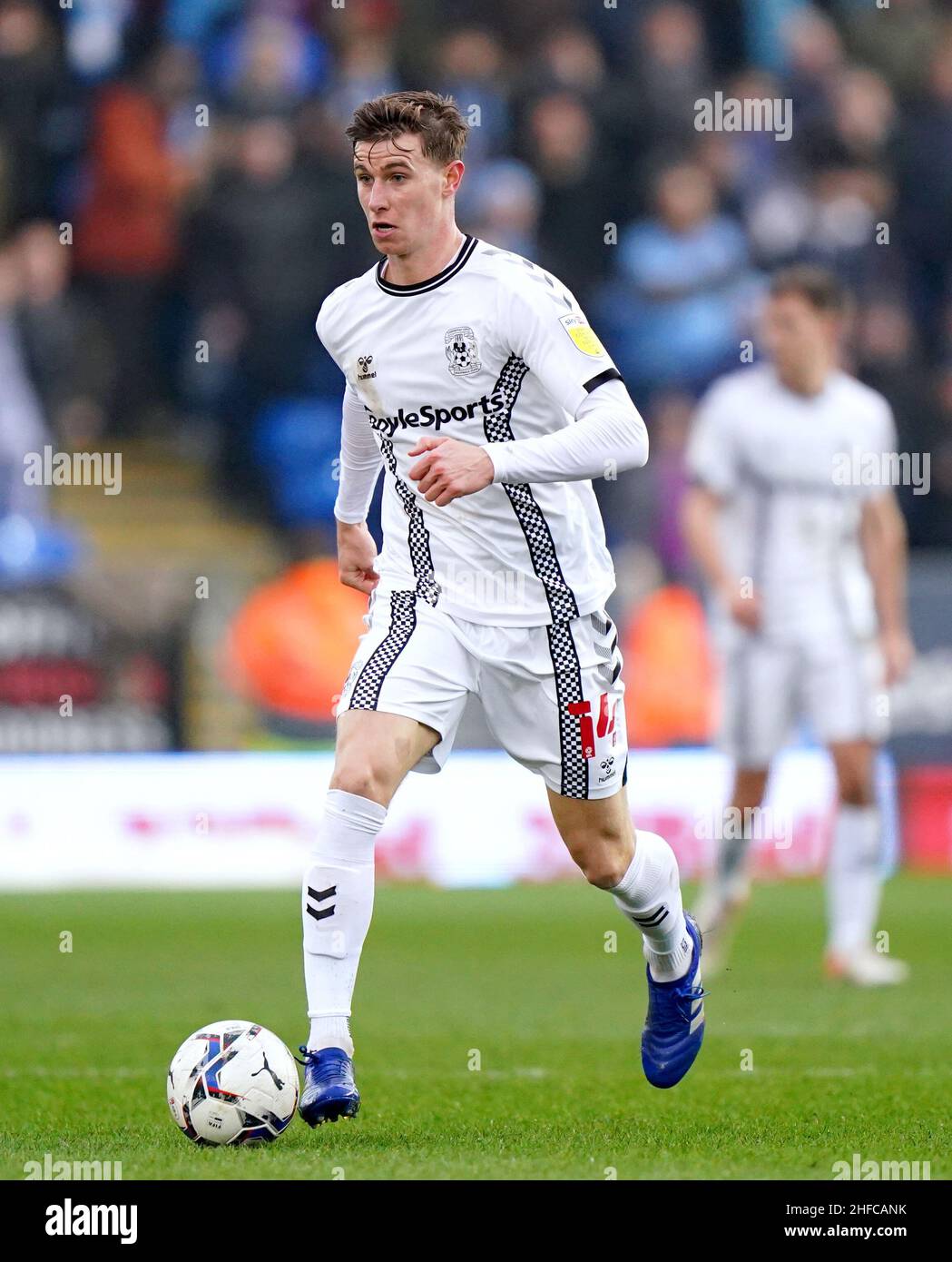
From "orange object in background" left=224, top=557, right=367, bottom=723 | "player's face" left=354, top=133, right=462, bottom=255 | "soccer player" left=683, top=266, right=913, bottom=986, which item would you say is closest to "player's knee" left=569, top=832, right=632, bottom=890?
"player's face" left=354, top=133, right=462, bottom=255

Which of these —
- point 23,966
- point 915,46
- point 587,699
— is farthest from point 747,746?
point 915,46

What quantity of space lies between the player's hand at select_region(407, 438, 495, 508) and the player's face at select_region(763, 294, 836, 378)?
4.86 meters

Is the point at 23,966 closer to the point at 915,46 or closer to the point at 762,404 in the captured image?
the point at 762,404

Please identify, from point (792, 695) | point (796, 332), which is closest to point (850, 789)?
point (792, 695)

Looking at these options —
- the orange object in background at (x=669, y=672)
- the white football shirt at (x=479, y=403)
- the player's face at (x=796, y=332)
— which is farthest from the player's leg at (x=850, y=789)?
the white football shirt at (x=479, y=403)

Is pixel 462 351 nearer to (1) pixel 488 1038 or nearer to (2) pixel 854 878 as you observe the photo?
(1) pixel 488 1038

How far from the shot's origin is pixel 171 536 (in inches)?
633

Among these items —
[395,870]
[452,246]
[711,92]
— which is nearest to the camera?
[452,246]

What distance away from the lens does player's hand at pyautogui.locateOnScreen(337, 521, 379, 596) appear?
6121mm

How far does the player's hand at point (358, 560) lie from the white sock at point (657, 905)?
1047 mm

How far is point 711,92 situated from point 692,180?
1.50 meters

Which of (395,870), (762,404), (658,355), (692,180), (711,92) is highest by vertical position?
(711,92)

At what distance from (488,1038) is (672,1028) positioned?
1724mm

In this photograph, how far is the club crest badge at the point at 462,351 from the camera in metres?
5.41
